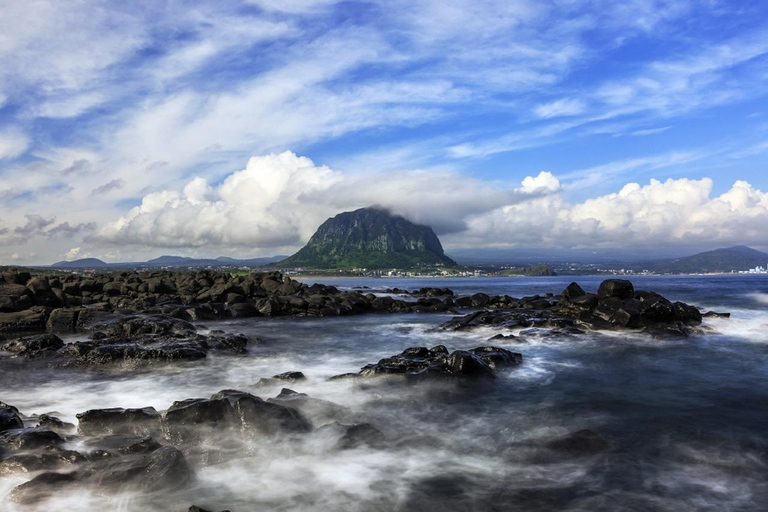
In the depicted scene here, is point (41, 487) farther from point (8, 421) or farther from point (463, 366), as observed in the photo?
point (463, 366)

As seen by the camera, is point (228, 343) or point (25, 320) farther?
point (25, 320)

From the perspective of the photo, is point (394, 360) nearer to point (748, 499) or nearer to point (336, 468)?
point (336, 468)

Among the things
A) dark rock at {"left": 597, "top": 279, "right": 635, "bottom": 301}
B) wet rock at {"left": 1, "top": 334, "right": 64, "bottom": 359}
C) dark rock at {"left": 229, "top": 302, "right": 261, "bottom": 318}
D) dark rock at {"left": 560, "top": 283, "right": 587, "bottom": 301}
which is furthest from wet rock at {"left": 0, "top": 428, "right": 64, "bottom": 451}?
dark rock at {"left": 560, "top": 283, "right": 587, "bottom": 301}

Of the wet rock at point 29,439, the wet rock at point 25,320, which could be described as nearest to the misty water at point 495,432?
the wet rock at point 29,439

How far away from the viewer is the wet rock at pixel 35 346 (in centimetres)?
1952

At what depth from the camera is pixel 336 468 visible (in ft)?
28.7

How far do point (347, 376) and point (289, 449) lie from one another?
6540mm

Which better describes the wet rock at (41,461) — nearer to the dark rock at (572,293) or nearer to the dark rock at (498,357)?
the dark rock at (498,357)

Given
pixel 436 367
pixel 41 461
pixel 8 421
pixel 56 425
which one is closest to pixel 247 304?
pixel 436 367

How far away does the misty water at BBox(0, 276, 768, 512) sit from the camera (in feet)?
25.1

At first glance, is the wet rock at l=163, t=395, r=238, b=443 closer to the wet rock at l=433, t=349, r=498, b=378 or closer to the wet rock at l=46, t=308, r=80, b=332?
the wet rock at l=433, t=349, r=498, b=378

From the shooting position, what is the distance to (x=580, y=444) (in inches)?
389

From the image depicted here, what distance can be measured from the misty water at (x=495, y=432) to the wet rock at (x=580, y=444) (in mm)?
191

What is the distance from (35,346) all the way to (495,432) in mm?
20166
